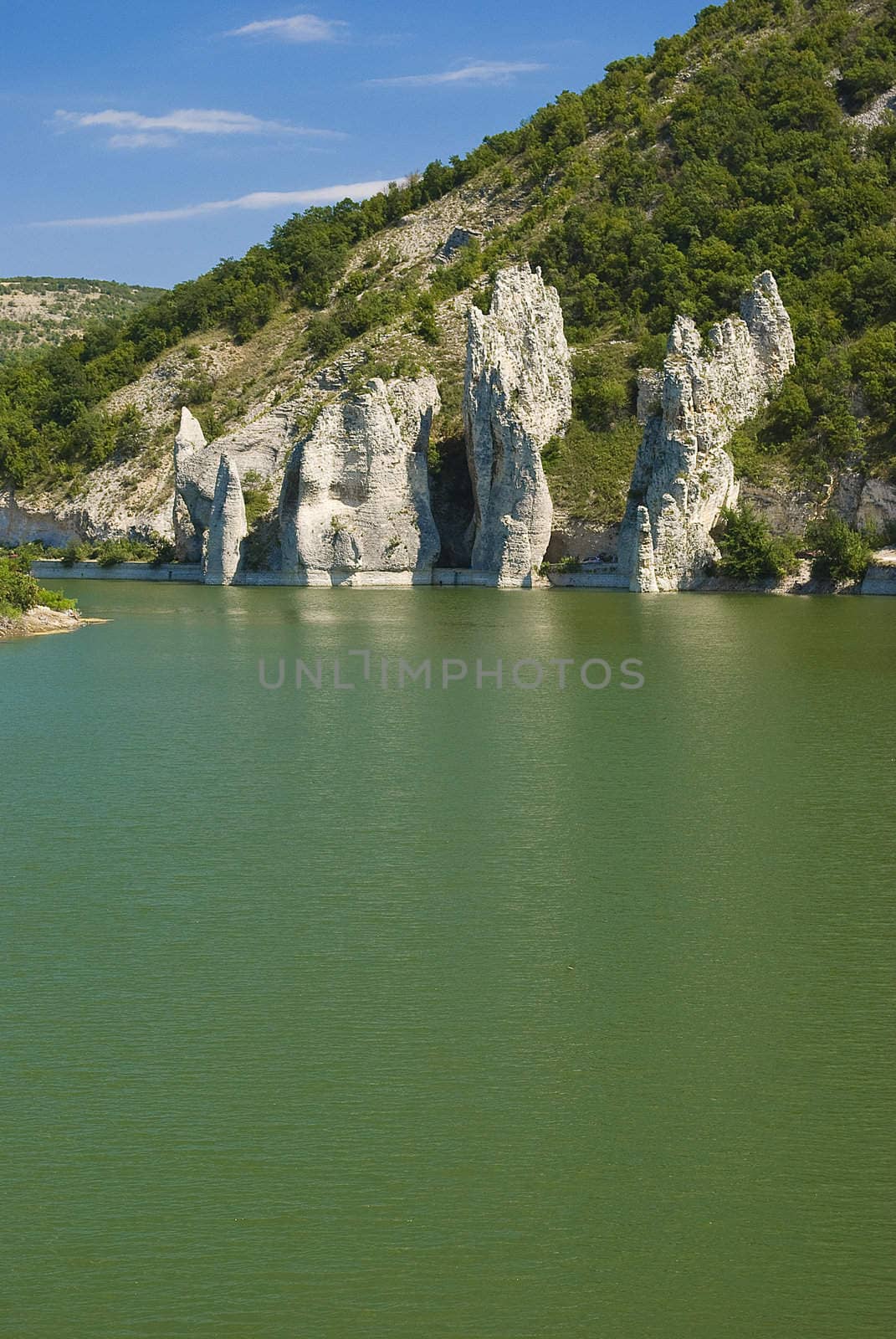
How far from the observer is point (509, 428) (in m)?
67.5

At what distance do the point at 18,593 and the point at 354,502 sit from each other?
25481 mm

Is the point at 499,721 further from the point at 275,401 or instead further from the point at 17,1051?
the point at 275,401

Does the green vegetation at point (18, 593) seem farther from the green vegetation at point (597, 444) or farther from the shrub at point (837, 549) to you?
the shrub at point (837, 549)

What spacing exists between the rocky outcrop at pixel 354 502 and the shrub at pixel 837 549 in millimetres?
18638

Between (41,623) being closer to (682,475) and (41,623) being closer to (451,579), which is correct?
(451,579)

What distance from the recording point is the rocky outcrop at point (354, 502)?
226 feet

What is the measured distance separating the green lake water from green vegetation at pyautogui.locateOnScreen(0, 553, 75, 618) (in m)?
20.8

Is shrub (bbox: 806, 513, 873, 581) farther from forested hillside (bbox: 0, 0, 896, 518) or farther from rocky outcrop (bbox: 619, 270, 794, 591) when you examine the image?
rocky outcrop (bbox: 619, 270, 794, 591)

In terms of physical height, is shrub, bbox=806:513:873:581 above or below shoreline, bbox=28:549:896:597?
above

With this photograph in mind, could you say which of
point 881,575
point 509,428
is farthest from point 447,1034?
point 509,428

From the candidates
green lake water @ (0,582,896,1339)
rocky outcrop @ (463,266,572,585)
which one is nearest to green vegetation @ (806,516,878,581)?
rocky outcrop @ (463,266,572,585)

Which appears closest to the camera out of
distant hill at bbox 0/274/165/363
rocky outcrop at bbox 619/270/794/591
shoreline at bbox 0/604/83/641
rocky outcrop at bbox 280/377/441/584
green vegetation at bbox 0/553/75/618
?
shoreline at bbox 0/604/83/641

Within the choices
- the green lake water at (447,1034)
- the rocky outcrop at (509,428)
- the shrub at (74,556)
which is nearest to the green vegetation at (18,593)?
the green lake water at (447,1034)

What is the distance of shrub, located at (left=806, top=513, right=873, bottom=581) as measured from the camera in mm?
61375
